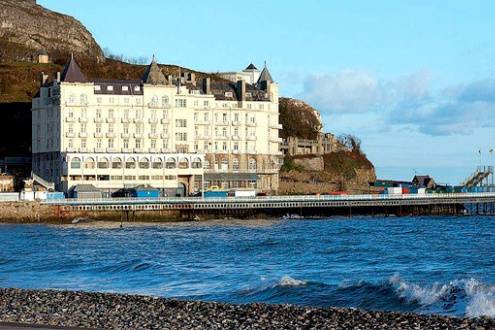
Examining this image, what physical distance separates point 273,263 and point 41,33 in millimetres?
130426

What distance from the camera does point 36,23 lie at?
17750 cm

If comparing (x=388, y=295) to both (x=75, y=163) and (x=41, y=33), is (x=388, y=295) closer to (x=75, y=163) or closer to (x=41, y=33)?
(x=75, y=163)

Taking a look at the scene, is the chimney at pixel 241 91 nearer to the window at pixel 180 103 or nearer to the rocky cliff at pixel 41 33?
the window at pixel 180 103

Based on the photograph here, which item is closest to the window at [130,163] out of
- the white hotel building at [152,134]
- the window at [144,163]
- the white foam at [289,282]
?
the white hotel building at [152,134]

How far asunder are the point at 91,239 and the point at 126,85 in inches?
1718

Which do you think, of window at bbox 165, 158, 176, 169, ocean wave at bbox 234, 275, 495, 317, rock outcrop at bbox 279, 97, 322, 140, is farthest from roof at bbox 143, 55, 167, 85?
ocean wave at bbox 234, 275, 495, 317

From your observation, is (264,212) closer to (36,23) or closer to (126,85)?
(126,85)

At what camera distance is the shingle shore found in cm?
2836

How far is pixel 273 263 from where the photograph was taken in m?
54.4

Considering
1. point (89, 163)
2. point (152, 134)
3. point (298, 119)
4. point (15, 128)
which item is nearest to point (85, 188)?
point (89, 163)

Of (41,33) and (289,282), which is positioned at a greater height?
(41,33)

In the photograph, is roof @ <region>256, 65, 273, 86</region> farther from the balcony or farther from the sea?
the sea

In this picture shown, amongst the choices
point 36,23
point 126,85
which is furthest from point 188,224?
point 36,23

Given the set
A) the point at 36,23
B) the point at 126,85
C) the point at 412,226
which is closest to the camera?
the point at 412,226
